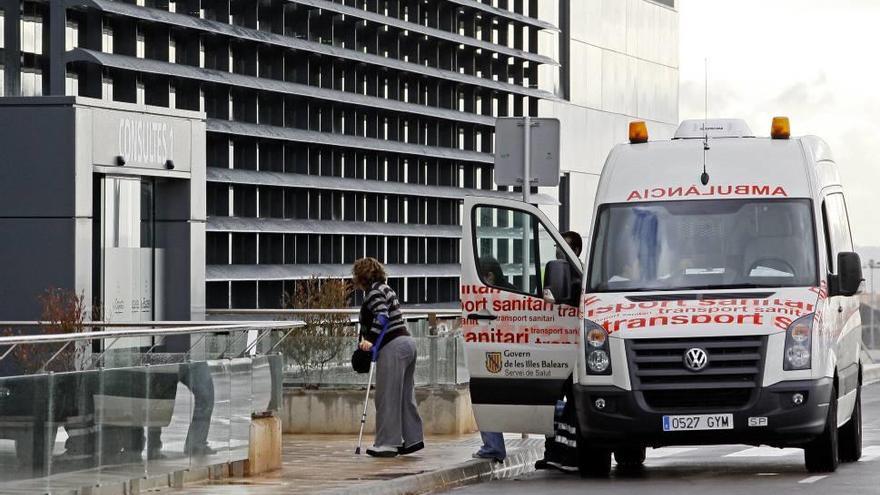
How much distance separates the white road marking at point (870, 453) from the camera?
59.0 feet

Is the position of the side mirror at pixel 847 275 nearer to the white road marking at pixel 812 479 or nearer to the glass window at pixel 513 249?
the white road marking at pixel 812 479

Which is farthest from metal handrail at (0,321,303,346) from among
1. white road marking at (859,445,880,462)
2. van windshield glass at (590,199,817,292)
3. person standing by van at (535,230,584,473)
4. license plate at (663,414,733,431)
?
white road marking at (859,445,880,462)

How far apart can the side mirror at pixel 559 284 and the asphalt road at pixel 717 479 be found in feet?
4.76

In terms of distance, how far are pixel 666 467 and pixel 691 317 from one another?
251cm

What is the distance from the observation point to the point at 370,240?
81.6 metres

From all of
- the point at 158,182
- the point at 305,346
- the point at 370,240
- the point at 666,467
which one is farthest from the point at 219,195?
the point at 666,467

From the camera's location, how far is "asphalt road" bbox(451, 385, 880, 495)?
15078 mm

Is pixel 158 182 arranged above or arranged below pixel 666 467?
above

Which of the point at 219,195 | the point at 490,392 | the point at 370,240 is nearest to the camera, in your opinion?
the point at 490,392

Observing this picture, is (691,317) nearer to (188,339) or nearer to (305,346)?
(188,339)

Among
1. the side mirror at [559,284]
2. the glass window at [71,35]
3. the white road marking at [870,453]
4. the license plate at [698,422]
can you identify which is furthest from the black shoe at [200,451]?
the glass window at [71,35]

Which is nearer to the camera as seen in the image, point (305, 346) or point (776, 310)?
point (776, 310)

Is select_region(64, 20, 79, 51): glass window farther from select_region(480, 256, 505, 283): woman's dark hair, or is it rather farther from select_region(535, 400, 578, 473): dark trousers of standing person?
select_region(535, 400, 578, 473): dark trousers of standing person

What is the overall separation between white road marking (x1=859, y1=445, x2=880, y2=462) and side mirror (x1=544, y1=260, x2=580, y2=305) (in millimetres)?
3385
